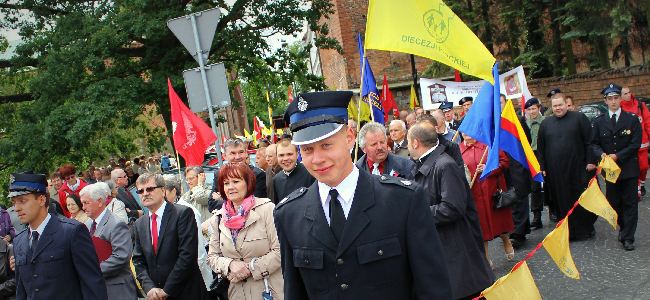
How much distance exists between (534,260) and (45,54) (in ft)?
53.4

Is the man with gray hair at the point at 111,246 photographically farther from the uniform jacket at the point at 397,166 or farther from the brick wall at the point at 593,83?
the brick wall at the point at 593,83

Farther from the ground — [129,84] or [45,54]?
[45,54]

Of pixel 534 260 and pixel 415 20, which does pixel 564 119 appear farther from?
pixel 415 20

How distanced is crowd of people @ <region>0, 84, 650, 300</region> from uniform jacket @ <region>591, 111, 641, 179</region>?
0.02m

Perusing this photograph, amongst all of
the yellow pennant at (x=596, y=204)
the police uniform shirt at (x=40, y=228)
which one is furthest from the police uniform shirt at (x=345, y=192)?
the yellow pennant at (x=596, y=204)

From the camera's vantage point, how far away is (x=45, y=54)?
2009 centimetres

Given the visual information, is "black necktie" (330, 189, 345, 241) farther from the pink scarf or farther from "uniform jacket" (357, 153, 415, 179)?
"uniform jacket" (357, 153, 415, 179)

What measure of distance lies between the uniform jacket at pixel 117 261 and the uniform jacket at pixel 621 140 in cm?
613

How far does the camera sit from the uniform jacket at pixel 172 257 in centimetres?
578

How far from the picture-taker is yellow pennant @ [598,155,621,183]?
8.50 meters

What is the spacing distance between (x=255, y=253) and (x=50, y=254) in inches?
58.2

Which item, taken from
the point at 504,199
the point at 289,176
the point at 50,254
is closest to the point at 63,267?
the point at 50,254

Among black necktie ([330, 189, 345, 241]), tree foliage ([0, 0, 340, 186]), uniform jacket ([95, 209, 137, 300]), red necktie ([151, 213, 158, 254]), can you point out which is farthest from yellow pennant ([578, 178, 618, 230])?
tree foliage ([0, 0, 340, 186])

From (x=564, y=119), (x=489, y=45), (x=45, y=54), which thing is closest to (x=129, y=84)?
(x=45, y=54)
